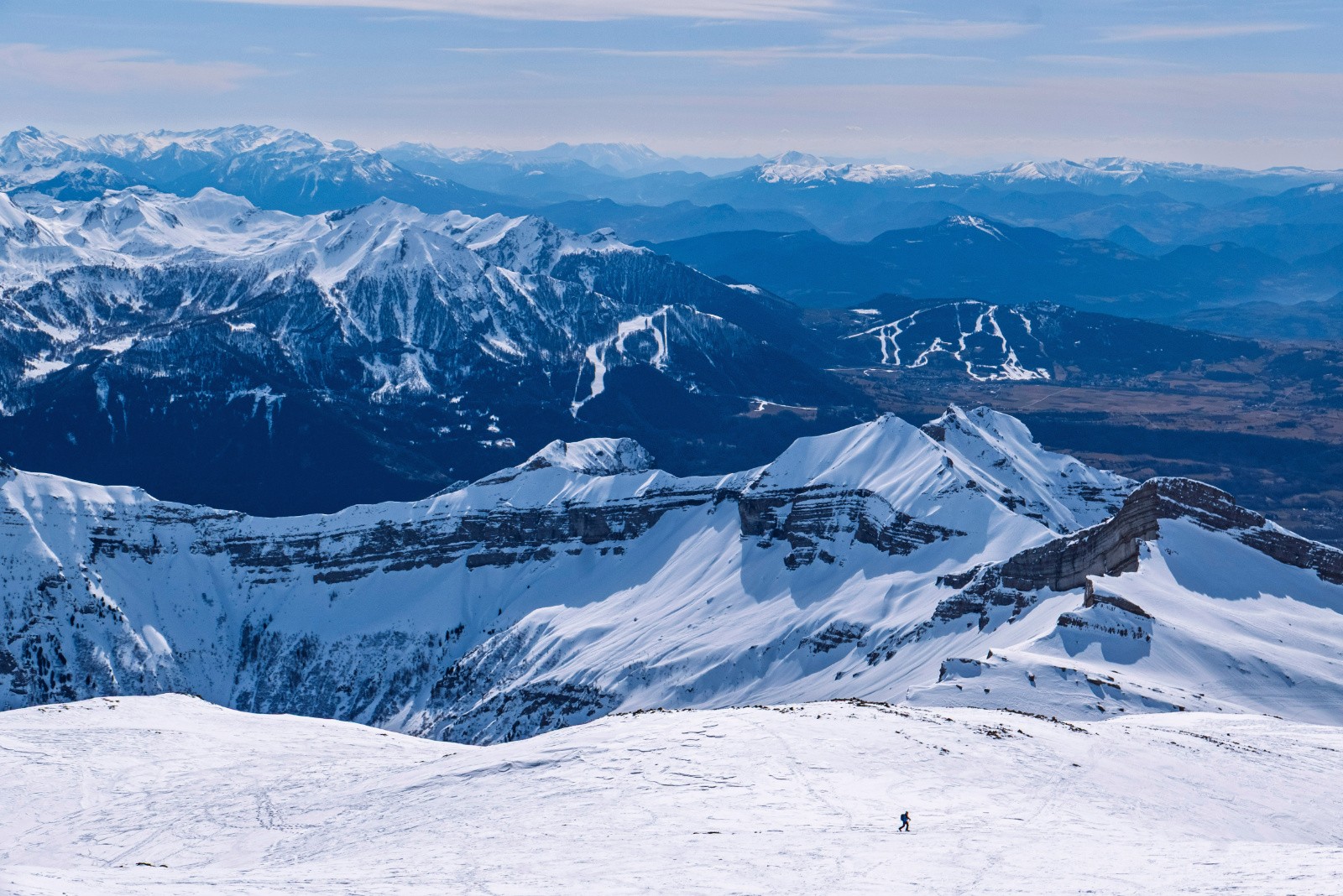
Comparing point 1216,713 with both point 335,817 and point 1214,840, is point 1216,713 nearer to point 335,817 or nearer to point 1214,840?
point 1214,840

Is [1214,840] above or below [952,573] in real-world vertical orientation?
above

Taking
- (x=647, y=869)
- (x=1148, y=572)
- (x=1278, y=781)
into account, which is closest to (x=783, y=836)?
(x=647, y=869)

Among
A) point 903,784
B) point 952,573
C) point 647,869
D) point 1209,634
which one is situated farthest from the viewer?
point 952,573

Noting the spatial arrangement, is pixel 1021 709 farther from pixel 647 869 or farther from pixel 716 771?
pixel 647 869

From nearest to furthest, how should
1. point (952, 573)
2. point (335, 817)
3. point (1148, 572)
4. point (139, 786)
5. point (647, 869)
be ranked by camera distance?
point (647, 869) < point (335, 817) < point (139, 786) < point (1148, 572) < point (952, 573)

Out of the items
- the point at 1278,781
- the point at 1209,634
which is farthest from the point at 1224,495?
the point at 1278,781

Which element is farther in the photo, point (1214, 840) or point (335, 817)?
point (335, 817)
